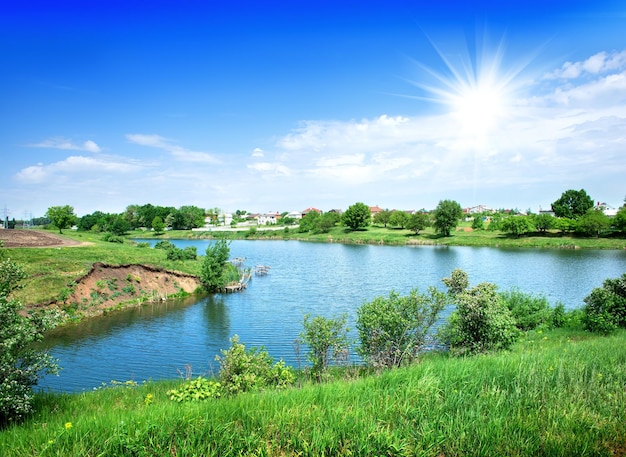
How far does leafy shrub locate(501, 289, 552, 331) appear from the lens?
973 inches

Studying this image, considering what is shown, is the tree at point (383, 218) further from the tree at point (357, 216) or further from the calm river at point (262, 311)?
the calm river at point (262, 311)

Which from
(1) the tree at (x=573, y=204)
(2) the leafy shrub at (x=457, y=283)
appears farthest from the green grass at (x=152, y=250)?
(1) the tree at (x=573, y=204)

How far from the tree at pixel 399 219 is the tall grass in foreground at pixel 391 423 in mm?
125243

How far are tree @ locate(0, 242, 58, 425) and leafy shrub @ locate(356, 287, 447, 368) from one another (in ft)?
36.2

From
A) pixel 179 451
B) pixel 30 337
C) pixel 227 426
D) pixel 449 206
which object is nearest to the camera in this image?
pixel 179 451

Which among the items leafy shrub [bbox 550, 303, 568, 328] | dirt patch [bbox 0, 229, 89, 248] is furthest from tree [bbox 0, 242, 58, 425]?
dirt patch [bbox 0, 229, 89, 248]

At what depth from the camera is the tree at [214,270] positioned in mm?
43562

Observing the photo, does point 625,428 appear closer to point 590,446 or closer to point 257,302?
point 590,446

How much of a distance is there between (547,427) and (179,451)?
586 centimetres

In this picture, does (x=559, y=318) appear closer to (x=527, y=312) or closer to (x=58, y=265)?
(x=527, y=312)

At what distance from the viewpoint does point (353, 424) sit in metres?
6.21

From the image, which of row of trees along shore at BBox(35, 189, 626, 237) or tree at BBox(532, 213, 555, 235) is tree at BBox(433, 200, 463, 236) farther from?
tree at BBox(532, 213, 555, 235)

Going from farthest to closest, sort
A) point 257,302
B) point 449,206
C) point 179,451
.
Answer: point 449,206, point 257,302, point 179,451

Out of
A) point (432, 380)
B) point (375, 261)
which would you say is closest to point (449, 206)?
point (375, 261)
